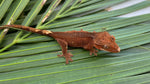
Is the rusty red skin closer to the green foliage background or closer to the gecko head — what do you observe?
the gecko head

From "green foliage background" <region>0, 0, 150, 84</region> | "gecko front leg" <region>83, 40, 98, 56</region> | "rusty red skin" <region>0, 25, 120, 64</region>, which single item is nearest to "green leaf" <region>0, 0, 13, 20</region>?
"green foliage background" <region>0, 0, 150, 84</region>

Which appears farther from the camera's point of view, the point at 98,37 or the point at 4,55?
the point at 98,37

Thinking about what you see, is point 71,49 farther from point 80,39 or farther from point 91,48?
point 91,48

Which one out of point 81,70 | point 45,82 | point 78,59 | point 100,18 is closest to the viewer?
point 45,82

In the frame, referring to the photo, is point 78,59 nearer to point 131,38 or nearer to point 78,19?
point 78,19

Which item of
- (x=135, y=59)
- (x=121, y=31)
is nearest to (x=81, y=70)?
(x=135, y=59)

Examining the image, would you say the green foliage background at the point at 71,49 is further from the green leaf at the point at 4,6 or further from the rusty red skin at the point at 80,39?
the rusty red skin at the point at 80,39
